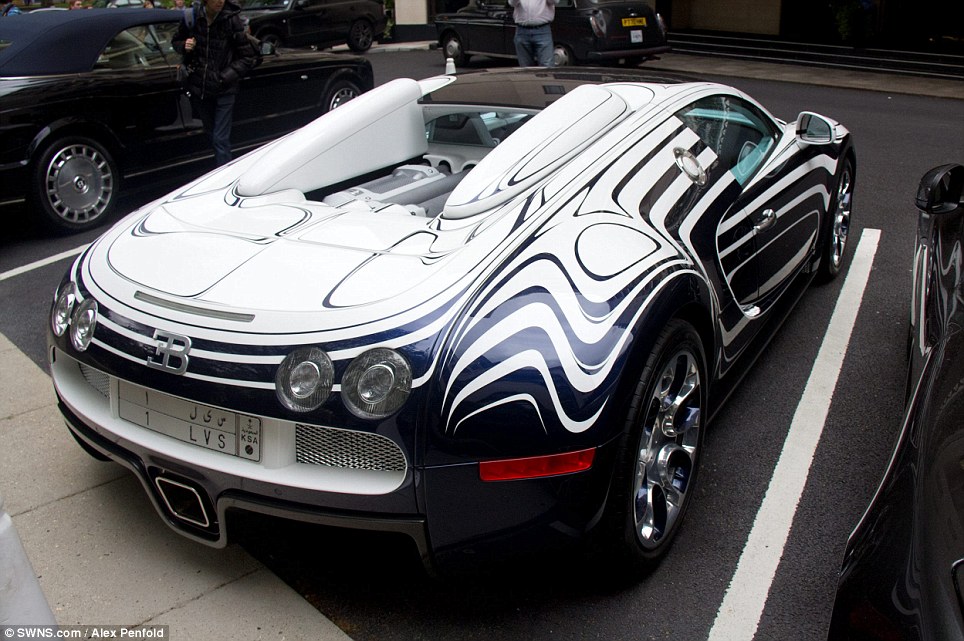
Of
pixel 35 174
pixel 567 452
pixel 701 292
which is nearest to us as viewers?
pixel 567 452

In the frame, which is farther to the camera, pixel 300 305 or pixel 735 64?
pixel 735 64

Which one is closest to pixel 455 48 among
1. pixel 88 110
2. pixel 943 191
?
pixel 88 110

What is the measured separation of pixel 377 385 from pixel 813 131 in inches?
115

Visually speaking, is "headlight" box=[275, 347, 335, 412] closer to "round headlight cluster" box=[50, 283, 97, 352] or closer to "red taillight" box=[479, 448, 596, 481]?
"red taillight" box=[479, 448, 596, 481]

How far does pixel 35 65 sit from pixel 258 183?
3630 mm

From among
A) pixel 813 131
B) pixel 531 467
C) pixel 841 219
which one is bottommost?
pixel 531 467

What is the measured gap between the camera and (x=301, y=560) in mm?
3004

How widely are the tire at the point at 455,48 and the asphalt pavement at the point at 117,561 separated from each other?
12765 millimetres

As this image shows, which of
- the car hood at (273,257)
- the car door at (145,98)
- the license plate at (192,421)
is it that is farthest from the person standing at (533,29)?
the license plate at (192,421)

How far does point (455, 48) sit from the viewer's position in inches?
619

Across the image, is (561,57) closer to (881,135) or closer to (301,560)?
(881,135)

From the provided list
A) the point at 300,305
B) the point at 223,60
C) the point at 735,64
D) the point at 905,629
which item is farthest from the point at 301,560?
the point at 735,64

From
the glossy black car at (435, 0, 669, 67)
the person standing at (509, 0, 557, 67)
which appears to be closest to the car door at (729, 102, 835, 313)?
the person standing at (509, 0, 557, 67)

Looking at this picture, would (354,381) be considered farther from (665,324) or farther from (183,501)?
(665,324)
